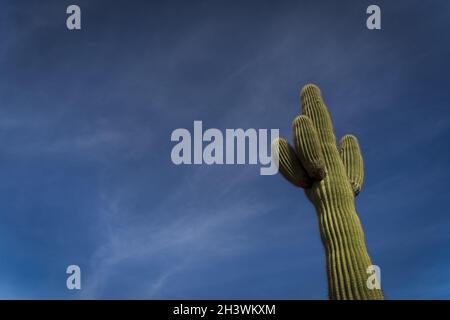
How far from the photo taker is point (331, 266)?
923cm

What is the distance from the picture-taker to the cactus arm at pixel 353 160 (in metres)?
10.8

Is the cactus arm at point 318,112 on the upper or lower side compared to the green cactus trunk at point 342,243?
upper

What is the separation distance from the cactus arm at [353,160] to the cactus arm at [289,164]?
109 centimetres

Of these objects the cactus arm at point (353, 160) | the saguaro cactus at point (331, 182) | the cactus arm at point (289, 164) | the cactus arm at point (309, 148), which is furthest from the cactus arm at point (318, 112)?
the cactus arm at point (289, 164)

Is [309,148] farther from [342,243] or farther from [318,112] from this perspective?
[342,243]

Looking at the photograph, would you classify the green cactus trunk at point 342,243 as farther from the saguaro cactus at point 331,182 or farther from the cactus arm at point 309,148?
the cactus arm at point 309,148

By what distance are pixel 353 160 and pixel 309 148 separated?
145cm

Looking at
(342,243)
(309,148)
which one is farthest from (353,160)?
(342,243)

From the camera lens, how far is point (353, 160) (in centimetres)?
1101

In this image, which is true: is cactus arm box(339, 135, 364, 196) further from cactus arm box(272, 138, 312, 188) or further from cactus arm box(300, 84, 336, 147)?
cactus arm box(272, 138, 312, 188)
